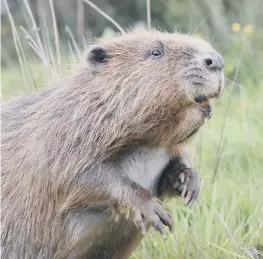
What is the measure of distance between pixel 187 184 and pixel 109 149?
438 mm

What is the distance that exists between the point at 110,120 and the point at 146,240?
0.95 metres

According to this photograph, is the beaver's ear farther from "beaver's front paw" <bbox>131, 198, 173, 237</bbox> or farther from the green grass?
the green grass

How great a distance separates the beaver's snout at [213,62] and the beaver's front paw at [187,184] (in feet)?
1.98

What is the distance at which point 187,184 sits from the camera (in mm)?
3117

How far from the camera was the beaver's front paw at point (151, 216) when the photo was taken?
2828 millimetres

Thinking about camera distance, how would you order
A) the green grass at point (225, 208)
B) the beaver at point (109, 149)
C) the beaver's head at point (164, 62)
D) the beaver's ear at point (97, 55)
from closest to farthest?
the beaver's head at point (164, 62) < the beaver at point (109, 149) < the beaver's ear at point (97, 55) < the green grass at point (225, 208)

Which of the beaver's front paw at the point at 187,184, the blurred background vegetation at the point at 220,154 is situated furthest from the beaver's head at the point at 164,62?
the beaver's front paw at the point at 187,184

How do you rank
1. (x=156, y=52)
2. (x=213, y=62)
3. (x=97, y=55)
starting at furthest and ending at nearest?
(x=97, y=55) < (x=156, y=52) < (x=213, y=62)

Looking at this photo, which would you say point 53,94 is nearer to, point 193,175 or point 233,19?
point 193,175

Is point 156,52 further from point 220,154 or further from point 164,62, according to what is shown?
point 220,154

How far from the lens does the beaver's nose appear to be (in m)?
2.74

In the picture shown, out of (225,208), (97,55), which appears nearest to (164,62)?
(97,55)

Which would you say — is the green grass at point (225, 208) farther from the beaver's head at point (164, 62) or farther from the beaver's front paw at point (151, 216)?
the beaver's head at point (164, 62)

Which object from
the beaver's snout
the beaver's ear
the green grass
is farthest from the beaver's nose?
the green grass
